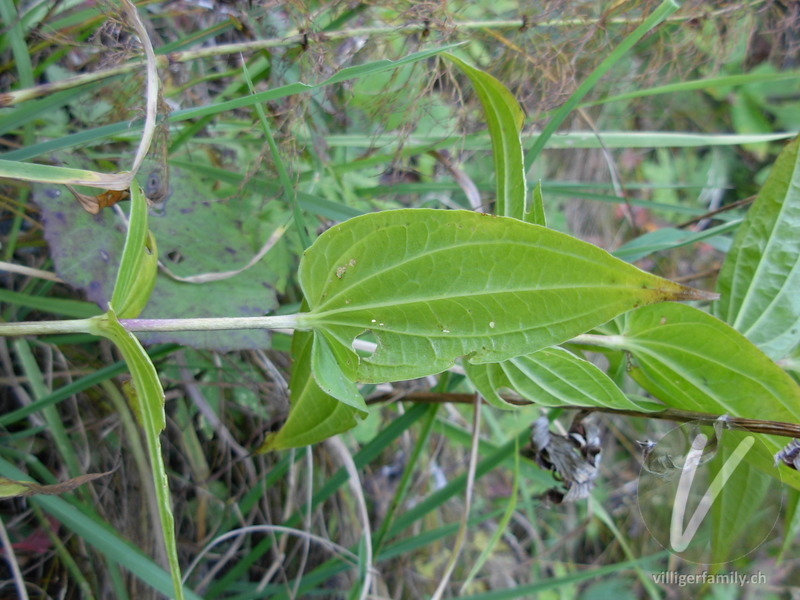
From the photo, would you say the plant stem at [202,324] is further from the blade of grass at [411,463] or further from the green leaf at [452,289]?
the blade of grass at [411,463]

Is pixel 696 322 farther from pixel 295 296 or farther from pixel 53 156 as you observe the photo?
pixel 53 156

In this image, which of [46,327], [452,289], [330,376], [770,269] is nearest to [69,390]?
[46,327]

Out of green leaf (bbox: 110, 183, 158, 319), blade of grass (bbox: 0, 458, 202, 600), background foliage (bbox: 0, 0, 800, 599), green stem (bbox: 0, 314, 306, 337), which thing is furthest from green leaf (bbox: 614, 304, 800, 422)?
blade of grass (bbox: 0, 458, 202, 600)

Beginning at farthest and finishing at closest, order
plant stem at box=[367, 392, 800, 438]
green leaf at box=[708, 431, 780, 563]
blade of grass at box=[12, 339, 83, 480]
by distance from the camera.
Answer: blade of grass at box=[12, 339, 83, 480] < green leaf at box=[708, 431, 780, 563] < plant stem at box=[367, 392, 800, 438]

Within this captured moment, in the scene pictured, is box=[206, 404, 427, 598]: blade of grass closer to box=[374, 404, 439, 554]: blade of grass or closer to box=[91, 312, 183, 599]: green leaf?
box=[374, 404, 439, 554]: blade of grass

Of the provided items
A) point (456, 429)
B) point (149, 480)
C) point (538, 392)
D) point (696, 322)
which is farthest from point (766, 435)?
point (149, 480)

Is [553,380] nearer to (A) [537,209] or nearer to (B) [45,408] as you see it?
(A) [537,209]
